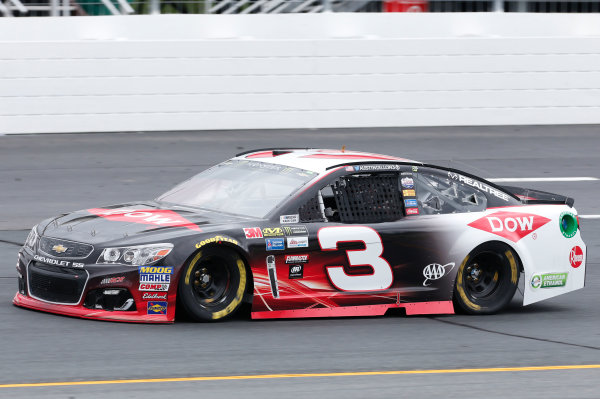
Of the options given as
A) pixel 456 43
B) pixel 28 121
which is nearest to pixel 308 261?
pixel 28 121

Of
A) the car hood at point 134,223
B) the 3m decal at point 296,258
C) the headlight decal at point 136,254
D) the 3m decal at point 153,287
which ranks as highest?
the car hood at point 134,223

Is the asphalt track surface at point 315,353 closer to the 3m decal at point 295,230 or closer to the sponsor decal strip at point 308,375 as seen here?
the sponsor decal strip at point 308,375

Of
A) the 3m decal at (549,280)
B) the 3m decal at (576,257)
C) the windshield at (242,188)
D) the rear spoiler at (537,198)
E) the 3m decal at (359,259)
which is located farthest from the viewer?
the rear spoiler at (537,198)

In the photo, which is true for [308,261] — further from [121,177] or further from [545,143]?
[545,143]

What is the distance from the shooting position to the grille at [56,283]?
24.7ft

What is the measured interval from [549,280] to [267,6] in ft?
43.6

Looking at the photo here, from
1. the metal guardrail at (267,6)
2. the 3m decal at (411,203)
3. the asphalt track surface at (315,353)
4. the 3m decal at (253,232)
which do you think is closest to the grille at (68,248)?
the asphalt track surface at (315,353)

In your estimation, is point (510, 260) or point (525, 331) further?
point (510, 260)

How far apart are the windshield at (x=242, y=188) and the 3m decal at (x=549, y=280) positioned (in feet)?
6.89

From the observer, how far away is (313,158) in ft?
28.7

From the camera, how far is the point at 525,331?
8203mm

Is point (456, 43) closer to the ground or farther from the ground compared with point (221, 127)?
farther from the ground

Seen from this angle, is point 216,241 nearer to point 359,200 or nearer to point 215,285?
point 215,285

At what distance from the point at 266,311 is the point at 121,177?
8.23m
